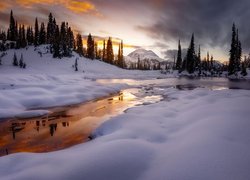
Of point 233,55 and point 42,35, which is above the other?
point 42,35

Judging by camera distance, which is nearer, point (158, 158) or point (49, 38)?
point (158, 158)

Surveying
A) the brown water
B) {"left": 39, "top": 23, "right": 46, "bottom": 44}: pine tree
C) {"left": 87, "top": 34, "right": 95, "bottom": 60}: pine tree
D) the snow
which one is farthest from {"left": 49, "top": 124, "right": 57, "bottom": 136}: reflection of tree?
{"left": 39, "top": 23, "right": 46, "bottom": 44}: pine tree

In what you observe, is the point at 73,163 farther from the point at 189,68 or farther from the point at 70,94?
the point at 189,68

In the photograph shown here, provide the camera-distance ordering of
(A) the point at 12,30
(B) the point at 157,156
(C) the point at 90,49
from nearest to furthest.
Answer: (B) the point at 157,156 → (A) the point at 12,30 → (C) the point at 90,49

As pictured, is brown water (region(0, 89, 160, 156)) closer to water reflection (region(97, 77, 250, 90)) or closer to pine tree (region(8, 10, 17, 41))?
water reflection (region(97, 77, 250, 90))

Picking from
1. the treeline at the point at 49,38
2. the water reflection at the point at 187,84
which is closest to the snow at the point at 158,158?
→ the water reflection at the point at 187,84

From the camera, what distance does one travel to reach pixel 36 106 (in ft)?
46.2

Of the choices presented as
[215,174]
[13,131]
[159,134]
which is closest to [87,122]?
[13,131]

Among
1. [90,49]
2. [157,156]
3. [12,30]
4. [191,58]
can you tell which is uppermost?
[12,30]

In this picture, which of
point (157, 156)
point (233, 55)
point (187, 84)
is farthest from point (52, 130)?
point (233, 55)

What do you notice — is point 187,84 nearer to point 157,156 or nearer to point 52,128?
point 52,128

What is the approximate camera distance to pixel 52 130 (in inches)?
368

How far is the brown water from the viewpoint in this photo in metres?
7.52

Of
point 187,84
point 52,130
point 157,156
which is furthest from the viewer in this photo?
point 187,84
